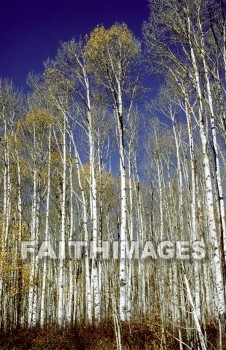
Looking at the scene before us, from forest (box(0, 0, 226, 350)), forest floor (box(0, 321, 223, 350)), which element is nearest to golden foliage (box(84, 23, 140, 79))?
forest (box(0, 0, 226, 350))

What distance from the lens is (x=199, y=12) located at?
746 cm

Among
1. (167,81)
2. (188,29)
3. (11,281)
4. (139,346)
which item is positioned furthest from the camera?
(11,281)

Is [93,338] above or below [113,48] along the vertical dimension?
below

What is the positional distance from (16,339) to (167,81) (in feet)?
29.7

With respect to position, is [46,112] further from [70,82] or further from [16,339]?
[16,339]

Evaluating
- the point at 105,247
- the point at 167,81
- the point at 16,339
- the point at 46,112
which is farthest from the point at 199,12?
the point at 105,247

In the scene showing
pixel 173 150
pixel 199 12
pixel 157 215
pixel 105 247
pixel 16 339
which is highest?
pixel 199 12

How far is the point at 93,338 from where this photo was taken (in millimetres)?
7434

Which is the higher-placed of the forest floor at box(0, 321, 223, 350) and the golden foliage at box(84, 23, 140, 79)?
the golden foliage at box(84, 23, 140, 79)

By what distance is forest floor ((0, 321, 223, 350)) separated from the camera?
6555 millimetres

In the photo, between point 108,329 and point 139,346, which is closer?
point 139,346

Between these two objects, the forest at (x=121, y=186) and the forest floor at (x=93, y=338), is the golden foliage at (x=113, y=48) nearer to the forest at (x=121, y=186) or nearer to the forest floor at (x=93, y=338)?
the forest at (x=121, y=186)

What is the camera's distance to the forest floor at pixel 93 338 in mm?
6555

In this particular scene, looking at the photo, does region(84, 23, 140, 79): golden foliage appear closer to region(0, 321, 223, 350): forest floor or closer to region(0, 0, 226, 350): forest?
region(0, 0, 226, 350): forest
